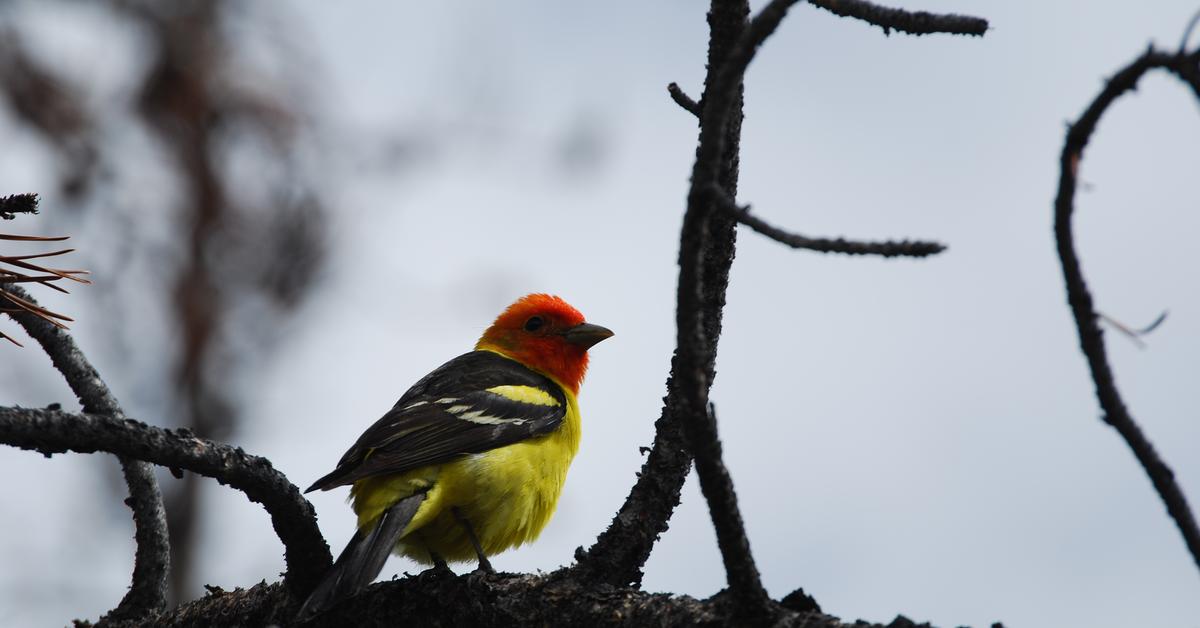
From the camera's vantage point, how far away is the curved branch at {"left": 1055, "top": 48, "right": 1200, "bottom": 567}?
2.27 m

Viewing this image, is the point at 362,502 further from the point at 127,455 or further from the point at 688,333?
the point at 688,333

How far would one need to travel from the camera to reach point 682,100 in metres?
3.88

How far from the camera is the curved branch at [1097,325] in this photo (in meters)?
2.27

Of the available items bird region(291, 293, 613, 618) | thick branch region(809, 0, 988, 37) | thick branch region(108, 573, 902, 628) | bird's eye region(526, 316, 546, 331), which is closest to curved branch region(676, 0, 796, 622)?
→ thick branch region(108, 573, 902, 628)

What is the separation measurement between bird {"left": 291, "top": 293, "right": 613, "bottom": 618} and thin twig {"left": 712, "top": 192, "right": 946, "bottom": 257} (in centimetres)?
249

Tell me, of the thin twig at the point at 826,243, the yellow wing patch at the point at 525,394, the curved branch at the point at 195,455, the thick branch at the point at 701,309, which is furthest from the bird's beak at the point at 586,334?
the thin twig at the point at 826,243

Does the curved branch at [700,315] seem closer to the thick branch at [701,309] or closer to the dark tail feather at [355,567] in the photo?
the thick branch at [701,309]

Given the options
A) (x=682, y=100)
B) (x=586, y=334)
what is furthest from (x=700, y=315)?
(x=586, y=334)

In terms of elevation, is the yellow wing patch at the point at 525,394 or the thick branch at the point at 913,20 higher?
the yellow wing patch at the point at 525,394

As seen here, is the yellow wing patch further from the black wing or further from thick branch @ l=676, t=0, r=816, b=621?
thick branch @ l=676, t=0, r=816, b=621

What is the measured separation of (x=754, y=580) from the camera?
A: 2.98 m

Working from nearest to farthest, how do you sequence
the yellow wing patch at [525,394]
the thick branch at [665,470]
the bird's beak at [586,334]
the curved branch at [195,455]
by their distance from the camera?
the curved branch at [195,455], the thick branch at [665,470], the yellow wing patch at [525,394], the bird's beak at [586,334]

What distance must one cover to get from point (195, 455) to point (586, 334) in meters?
4.00

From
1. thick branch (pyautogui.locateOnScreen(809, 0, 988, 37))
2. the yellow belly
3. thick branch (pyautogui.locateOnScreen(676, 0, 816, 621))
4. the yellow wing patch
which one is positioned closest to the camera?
thick branch (pyautogui.locateOnScreen(676, 0, 816, 621))
